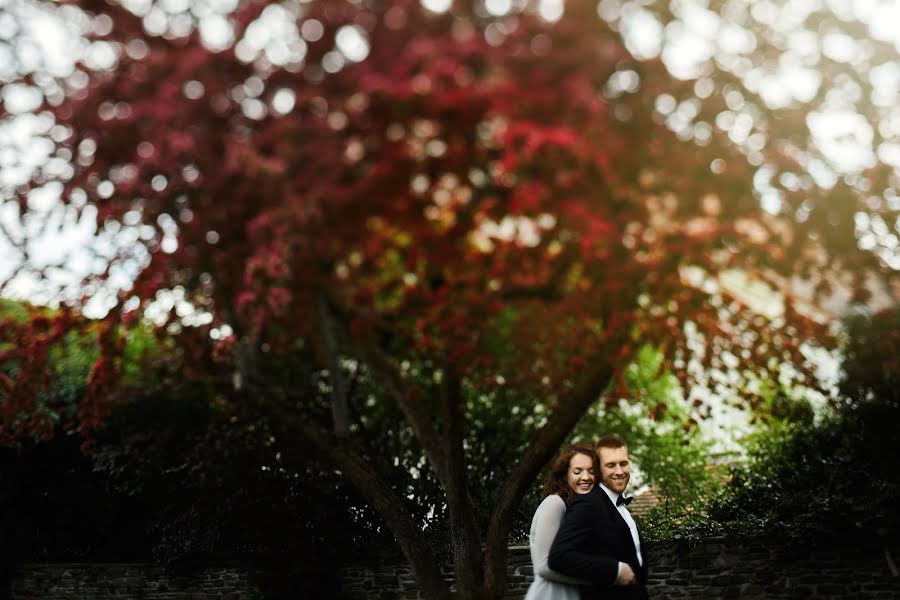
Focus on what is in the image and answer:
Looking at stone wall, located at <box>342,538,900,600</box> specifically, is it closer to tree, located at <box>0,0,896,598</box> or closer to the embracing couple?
tree, located at <box>0,0,896,598</box>

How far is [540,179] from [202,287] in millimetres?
3201

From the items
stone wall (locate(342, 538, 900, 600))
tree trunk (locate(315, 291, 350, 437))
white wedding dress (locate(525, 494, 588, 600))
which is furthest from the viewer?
stone wall (locate(342, 538, 900, 600))

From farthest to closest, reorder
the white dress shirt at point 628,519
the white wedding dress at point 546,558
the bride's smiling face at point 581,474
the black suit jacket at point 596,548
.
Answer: the bride's smiling face at point 581,474 → the white dress shirt at point 628,519 → the white wedding dress at point 546,558 → the black suit jacket at point 596,548

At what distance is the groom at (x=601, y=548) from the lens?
4562 mm

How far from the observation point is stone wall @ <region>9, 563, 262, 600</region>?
11.1 m

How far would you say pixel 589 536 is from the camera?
4.68 metres

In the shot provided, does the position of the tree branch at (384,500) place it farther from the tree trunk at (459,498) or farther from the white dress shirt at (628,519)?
the white dress shirt at (628,519)

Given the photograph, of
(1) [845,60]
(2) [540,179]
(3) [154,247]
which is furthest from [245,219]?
(1) [845,60]

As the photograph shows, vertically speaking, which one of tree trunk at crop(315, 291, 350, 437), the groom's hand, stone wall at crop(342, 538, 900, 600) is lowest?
stone wall at crop(342, 538, 900, 600)

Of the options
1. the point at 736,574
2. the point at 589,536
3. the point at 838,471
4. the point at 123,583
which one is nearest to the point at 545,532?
the point at 589,536

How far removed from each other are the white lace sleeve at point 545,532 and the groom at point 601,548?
12 cm

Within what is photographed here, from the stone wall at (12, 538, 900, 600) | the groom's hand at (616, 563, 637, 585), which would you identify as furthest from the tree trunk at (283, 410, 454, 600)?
the groom's hand at (616, 563, 637, 585)

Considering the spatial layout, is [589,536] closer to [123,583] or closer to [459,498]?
[459,498]

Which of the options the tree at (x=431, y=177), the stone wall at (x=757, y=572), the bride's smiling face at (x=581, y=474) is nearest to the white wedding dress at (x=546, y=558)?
the bride's smiling face at (x=581, y=474)
